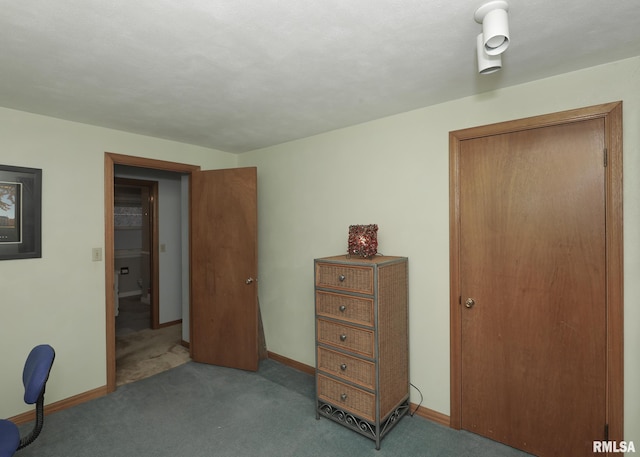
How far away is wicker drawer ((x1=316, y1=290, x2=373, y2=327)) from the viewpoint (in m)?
2.19

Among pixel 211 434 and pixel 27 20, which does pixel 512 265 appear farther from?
pixel 27 20

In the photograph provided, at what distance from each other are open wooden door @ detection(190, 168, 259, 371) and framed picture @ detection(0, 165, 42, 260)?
1327mm

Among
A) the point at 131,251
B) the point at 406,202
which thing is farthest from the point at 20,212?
the point at 131,251

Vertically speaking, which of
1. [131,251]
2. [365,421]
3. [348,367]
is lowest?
[365,421]

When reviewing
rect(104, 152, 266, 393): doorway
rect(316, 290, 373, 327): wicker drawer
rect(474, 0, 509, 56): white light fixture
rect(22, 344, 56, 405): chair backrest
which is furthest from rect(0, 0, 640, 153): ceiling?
rect(22, 344, 56, 405): chair backrest

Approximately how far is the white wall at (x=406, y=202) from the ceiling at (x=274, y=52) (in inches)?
5.5

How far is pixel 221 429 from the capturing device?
2.32 metres

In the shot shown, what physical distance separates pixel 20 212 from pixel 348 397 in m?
2.79

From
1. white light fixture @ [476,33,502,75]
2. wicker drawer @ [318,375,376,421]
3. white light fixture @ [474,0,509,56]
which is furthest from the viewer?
wicker drawer @ [318,375,376,421]

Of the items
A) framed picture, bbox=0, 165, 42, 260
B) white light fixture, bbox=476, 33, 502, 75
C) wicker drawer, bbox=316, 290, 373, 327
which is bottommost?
wicker drawer, bbox=316, 290, 373, 327

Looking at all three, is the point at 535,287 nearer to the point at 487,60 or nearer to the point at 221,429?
the point at 487,60

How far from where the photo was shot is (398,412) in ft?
7.88

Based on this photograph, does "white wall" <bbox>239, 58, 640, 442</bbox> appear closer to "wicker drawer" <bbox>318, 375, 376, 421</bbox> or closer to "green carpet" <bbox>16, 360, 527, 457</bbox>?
"green carpet" <bbox>16, 360, 527, 457</bbox>

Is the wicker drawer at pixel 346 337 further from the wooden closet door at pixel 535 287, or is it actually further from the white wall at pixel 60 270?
the white wall at pixel 60 270
